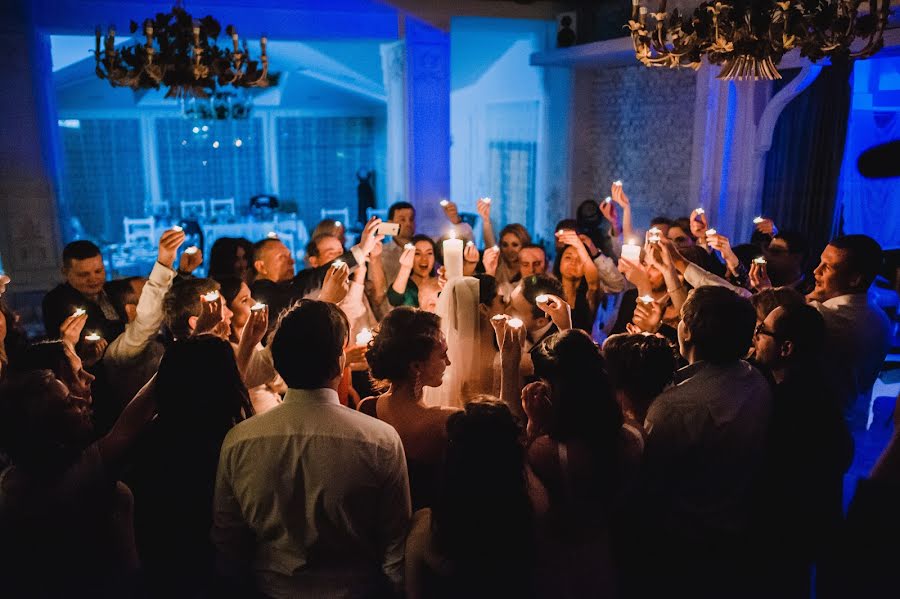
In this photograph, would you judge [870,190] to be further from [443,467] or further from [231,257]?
[443,467]

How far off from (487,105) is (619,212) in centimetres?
314

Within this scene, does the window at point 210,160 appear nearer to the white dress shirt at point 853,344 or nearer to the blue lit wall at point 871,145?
the blue lit wall at point 871,145

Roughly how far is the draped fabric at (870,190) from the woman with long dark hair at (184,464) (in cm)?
593

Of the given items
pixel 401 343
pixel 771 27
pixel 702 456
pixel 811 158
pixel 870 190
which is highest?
pixel 771 27

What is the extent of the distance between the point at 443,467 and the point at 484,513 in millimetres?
156

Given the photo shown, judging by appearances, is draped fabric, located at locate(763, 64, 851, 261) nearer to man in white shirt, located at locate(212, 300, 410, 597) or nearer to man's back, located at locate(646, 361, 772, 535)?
man's back, located at locate(646, 361, 772, 535)

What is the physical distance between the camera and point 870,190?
6340 mm

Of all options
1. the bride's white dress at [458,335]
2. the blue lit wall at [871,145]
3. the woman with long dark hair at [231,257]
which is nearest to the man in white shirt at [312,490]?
the bride's white dress at [458,335]

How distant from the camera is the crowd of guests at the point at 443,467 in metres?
1.71

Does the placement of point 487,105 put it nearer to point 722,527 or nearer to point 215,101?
point 215,101

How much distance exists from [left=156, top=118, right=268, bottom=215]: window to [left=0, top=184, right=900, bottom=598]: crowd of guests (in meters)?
11.0

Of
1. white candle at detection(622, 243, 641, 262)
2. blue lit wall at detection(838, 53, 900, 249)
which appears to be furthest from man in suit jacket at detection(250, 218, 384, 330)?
blue lit wall at detection(838, 53, 900, 249)

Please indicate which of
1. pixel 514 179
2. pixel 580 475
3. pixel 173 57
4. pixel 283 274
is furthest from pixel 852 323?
pixel 514 179

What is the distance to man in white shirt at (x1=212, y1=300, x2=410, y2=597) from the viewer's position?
1.71 m
